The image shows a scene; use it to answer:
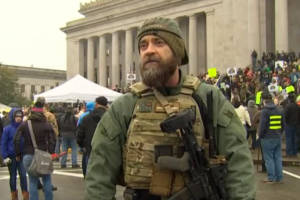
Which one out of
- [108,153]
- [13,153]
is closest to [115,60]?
[13,153]

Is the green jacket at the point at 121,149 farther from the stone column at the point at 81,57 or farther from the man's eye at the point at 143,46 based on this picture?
the stone column at the point at 81,57

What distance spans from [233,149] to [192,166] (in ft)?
0.99

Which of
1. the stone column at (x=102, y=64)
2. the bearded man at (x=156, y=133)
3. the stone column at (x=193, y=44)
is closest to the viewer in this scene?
the bearded man at (x=156, y=133)

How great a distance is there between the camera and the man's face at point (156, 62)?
2.55 metres

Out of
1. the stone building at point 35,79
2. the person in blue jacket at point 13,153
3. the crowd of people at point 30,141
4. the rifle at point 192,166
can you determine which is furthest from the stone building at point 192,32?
the rifle at point 192,166

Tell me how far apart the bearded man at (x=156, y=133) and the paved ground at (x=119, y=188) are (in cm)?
583

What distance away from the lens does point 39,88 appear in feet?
293

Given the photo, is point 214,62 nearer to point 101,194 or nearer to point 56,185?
point 56,185

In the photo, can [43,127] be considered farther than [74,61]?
No

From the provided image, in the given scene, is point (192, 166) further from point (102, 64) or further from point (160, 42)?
point (102, 64)

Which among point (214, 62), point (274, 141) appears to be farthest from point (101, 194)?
point (214, 62)

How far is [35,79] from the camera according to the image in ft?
291

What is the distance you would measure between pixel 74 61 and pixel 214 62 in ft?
85.9

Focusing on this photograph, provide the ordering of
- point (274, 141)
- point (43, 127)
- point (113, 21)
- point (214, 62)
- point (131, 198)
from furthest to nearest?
point (113, 21)
point (214, 62)
point (274, 141)
point (43, 127)
point (131, 198)
